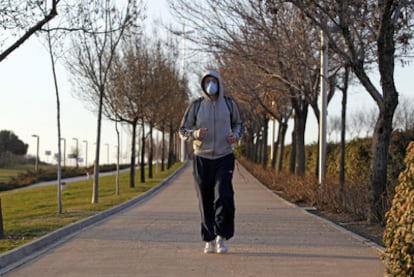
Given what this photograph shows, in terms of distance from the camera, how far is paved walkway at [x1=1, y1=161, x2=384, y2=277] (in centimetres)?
737

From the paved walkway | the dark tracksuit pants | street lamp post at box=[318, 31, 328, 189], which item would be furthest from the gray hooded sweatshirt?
street lamp post at box=[318, 31, 328, 189]

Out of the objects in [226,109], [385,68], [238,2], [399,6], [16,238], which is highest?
[238,2]

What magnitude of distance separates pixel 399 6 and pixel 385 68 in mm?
1044

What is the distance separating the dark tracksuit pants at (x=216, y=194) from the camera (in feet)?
26.9

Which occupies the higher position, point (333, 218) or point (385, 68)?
point (385, 68)

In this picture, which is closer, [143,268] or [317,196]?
[143,268]

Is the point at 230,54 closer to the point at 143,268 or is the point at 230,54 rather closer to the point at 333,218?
the point at 333,218

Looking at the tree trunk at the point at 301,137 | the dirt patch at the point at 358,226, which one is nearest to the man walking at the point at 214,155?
the dirt patch at the point at 358,226

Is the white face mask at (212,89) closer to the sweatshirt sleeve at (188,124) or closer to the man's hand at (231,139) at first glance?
the sweatshirt sleeve at (188,124)

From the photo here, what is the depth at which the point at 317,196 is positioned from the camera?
54.0 ft

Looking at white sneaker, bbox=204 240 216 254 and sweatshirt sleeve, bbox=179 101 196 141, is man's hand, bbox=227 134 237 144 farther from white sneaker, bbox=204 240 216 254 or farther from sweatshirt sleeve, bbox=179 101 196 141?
white sneaker, bbox=204 240 216 254

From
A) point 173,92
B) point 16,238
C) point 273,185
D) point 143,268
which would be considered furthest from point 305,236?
point 173,92

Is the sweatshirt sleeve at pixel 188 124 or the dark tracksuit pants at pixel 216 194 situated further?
the sweatshirt sleeve at pixel 188 124

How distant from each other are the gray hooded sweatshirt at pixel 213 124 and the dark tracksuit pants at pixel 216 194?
4.5 inches
